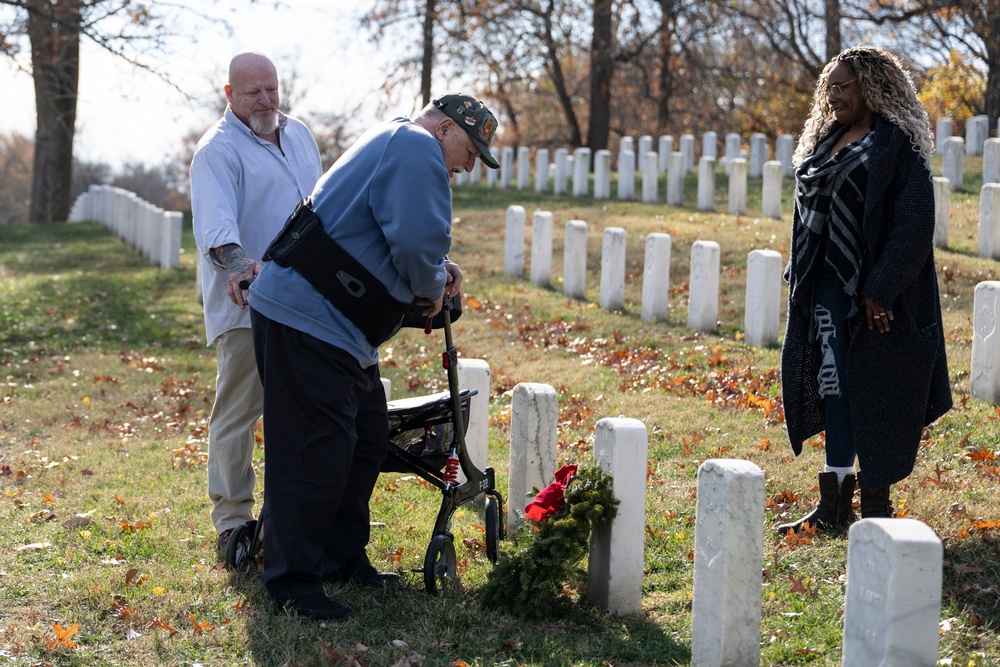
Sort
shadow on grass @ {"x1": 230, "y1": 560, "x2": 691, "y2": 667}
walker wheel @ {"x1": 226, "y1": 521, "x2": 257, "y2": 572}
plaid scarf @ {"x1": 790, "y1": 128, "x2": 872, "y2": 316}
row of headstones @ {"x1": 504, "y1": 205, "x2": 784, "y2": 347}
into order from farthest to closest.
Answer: row of headstones @ {"x1": 504, "y1": 205, "x2": 784, "y2": 347}
walker wheel @ {"x1": 226, "y1": 521, "x2": 257, "y2": 572}
plaid scarf @ {"x1": 790, "y1": 128, "x2": 872, "y2": 316}
shadow on grass @ {"x1": 230, "y1": 560, "x2": 691, "y2": 667}

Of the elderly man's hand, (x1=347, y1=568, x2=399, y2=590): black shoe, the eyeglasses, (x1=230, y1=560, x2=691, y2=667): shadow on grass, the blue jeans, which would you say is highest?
the eyeglasses

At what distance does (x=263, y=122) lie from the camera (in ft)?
17.4

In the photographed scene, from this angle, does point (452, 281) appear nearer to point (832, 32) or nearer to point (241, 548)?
point (241, 548)

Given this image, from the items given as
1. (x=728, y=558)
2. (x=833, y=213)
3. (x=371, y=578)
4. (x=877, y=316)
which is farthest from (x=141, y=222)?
(x=728, y=558)

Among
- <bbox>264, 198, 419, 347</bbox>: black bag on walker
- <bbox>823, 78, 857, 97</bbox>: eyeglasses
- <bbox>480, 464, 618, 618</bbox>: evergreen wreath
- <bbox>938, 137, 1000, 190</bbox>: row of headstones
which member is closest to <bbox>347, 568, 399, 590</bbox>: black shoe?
<bbox>480, 464, 618, 618</bbox>: evergreen wreath

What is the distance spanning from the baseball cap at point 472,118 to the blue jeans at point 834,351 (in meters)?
1.69

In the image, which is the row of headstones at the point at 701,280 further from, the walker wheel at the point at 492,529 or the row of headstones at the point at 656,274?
the walker wheel at the point at 492,529

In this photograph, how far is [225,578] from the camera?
496 cm

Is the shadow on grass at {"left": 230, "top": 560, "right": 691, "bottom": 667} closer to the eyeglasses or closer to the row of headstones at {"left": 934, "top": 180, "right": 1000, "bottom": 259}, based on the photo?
the eyeglasses

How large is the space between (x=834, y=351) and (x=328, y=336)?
7.46ft

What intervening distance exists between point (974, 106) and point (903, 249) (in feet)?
73.9

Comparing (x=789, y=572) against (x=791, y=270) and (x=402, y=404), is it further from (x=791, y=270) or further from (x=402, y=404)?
(x=402, y=404)

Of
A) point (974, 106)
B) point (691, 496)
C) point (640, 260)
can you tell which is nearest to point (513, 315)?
point (640, 260)

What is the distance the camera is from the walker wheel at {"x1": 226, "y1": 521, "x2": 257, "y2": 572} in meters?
5.06
